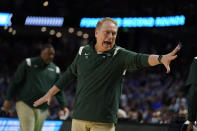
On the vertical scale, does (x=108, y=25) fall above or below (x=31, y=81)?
above

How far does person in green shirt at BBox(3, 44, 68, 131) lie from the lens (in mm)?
7859

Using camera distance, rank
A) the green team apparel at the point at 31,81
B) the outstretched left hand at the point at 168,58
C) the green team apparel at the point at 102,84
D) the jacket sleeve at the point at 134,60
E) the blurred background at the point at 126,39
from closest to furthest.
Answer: the outstretched left hand at the point at 168,58 < the jacket sleeve at the point at 134,60 < the green team apparel at the point at 102,84 < the green team apparel at the point at 31,81 < the blurred background at the point at 126,39

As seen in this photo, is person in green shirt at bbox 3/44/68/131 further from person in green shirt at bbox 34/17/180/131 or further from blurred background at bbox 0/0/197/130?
blurred background at bbox 0/0/197/130

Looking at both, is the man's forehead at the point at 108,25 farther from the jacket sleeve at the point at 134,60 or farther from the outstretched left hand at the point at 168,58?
the outstretched left hand at the point at 168,58

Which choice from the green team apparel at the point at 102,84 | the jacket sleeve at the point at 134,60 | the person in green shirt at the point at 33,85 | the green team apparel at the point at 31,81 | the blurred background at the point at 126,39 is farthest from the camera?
the blurred background at the point at 126,39

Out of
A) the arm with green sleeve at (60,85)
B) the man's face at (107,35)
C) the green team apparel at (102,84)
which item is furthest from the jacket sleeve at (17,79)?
the man's face at (107,35)

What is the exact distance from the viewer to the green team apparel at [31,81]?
8.03 metres

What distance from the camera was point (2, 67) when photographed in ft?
75.0

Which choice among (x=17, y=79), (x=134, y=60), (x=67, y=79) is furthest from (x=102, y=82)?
(x=17, y=79)

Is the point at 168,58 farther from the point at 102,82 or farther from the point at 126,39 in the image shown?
the point at 126,39

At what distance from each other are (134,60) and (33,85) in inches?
162

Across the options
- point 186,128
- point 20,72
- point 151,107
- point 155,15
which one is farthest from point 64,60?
point 186,128

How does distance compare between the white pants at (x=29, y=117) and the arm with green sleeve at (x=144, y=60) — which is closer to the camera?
the arm with green sleeve at (x=144, y=60)

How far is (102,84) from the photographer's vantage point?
14.6ft
